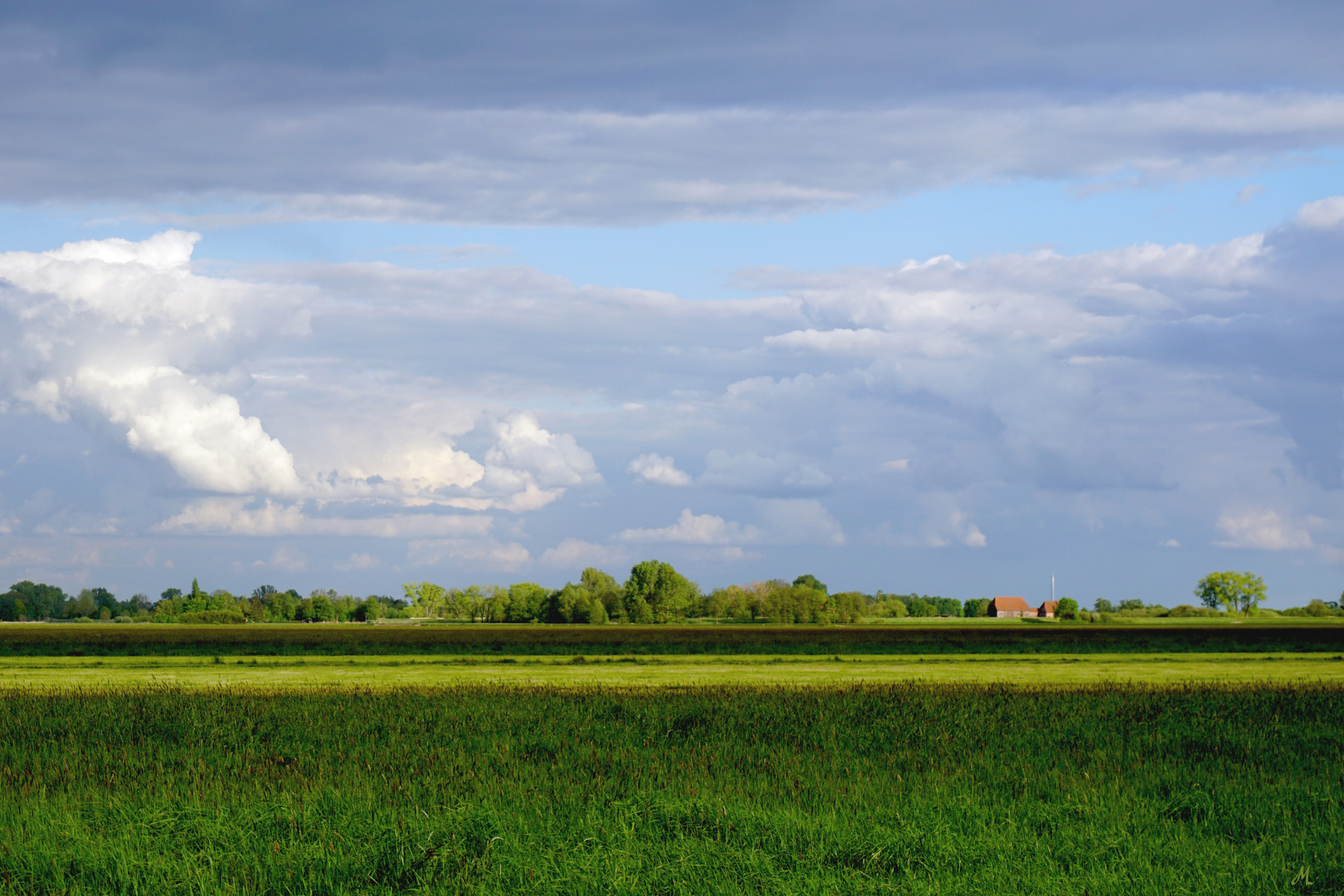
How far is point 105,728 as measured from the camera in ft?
59.4

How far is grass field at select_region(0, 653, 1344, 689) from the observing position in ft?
109

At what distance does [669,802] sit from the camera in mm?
11258

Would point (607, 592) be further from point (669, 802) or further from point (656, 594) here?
point (669, 802)

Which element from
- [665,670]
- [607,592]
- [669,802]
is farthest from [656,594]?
[669,802]

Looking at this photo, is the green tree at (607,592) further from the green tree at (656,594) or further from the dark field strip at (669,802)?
the dark field strip at (669,802)

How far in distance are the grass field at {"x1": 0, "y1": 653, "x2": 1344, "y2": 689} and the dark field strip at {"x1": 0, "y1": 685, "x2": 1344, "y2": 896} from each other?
1307 centimetres

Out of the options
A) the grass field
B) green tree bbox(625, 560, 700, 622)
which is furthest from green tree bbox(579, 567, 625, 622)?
the grass field

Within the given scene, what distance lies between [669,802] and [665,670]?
29979 millimetres

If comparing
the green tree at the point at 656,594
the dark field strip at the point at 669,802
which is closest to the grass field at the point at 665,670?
the dark field strip at the point at 669,802

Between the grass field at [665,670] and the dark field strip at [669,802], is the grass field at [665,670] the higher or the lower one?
the lower one

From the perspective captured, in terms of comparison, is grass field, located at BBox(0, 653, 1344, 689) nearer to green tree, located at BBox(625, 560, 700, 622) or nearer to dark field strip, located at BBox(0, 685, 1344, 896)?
dark field strip, located at BBox(0, 685, 1344, 896)

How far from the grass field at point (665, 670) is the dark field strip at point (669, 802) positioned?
13069 mm

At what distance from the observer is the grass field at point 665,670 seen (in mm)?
33125

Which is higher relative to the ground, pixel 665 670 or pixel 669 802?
pixel 669 802
